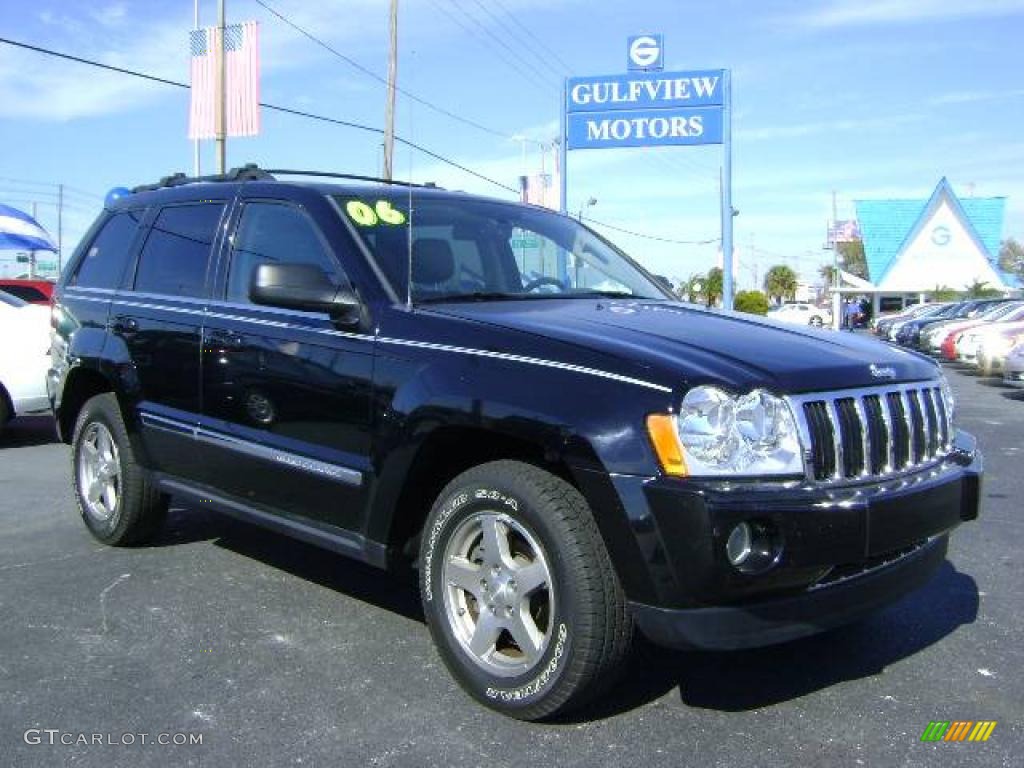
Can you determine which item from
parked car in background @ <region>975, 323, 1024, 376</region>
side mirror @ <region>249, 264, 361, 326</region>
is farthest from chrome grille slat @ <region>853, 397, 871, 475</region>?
parked car in background @ <region>975, 323, 1024, 376</region>

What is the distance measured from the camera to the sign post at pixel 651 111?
20.7m

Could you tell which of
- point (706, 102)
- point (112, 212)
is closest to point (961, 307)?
point (706, 102)

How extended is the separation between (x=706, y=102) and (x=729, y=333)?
59.2ft

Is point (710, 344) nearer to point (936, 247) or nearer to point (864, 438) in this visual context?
point (864, 438)

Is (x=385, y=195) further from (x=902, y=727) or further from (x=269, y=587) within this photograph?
(x=902, y=727)

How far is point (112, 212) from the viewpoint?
5.96 metres

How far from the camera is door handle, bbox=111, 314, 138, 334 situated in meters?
5.25

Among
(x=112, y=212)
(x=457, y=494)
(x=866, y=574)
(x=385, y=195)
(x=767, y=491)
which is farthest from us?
(x=112, y=212)

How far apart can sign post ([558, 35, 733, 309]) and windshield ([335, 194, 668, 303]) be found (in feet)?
52.3

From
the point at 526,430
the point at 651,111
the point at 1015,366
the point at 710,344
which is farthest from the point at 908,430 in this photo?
the point at 651,111

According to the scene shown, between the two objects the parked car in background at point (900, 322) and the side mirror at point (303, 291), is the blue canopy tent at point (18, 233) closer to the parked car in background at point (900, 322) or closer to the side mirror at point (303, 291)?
the side mirror at point (303, 291)

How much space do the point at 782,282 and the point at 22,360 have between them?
93216 mm
